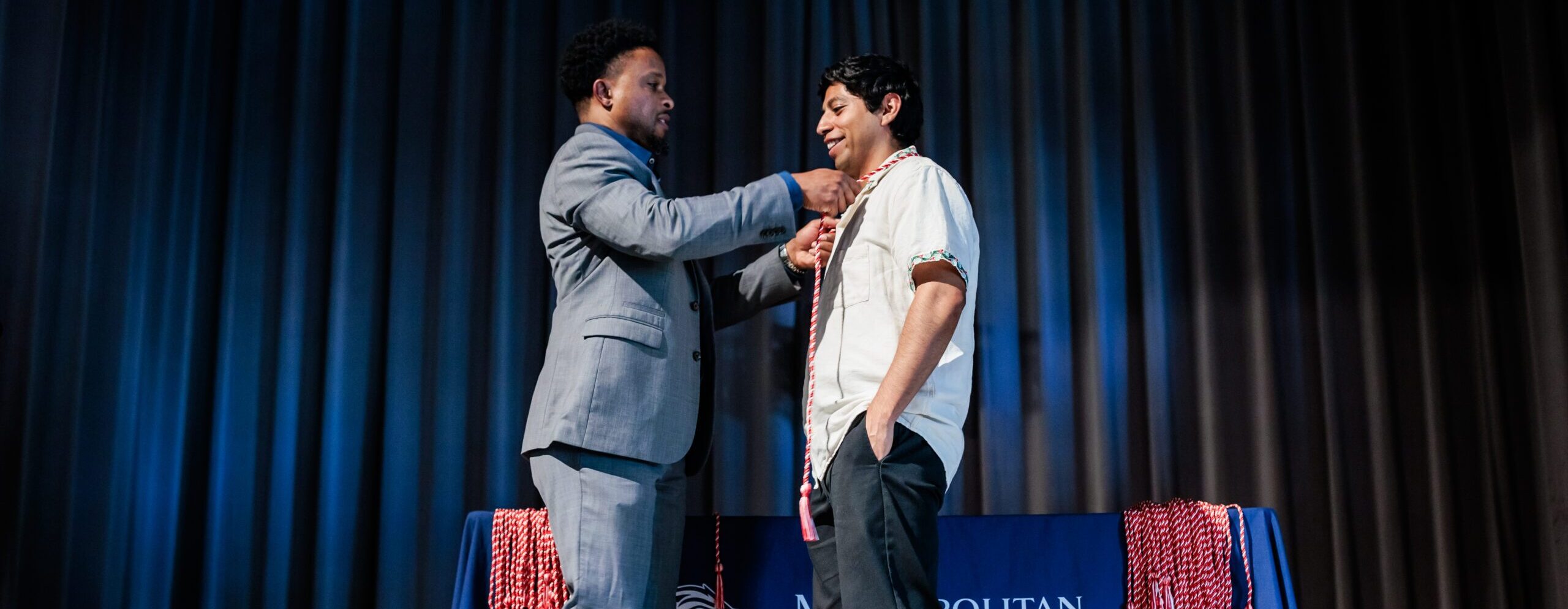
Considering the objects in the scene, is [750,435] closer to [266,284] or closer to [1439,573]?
[266,284]

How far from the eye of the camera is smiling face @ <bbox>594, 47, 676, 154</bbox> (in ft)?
7.11

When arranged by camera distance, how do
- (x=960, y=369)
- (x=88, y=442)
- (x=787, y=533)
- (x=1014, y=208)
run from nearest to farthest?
(x=960, y=369)
(x=787, y=533)
(x=88, y=442)
(x=1014, y=208)

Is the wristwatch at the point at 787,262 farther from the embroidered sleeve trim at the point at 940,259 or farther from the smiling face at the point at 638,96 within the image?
the embroidered sleeve trim at the point at 940,259

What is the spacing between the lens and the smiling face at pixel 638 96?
7.11 feet

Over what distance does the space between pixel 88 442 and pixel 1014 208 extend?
260 centimetres

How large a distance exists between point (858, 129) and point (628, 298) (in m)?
0.50

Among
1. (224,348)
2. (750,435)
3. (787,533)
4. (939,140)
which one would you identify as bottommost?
(787,533)

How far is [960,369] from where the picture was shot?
1.73 meters

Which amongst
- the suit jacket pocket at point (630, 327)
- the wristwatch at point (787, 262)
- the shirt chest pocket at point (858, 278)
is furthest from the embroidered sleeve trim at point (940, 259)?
the wristwatch at point (787, 262)

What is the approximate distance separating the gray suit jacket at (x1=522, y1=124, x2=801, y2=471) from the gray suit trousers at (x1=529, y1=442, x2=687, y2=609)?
38 millimetres

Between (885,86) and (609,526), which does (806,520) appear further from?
(885,86)

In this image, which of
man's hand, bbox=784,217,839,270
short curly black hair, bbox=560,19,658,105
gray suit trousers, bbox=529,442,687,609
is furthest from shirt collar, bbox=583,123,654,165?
gray suit trousers, bbox=529,442,687,609

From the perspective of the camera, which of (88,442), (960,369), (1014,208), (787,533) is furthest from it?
(1014,208)

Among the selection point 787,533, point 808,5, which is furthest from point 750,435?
point 808,5
